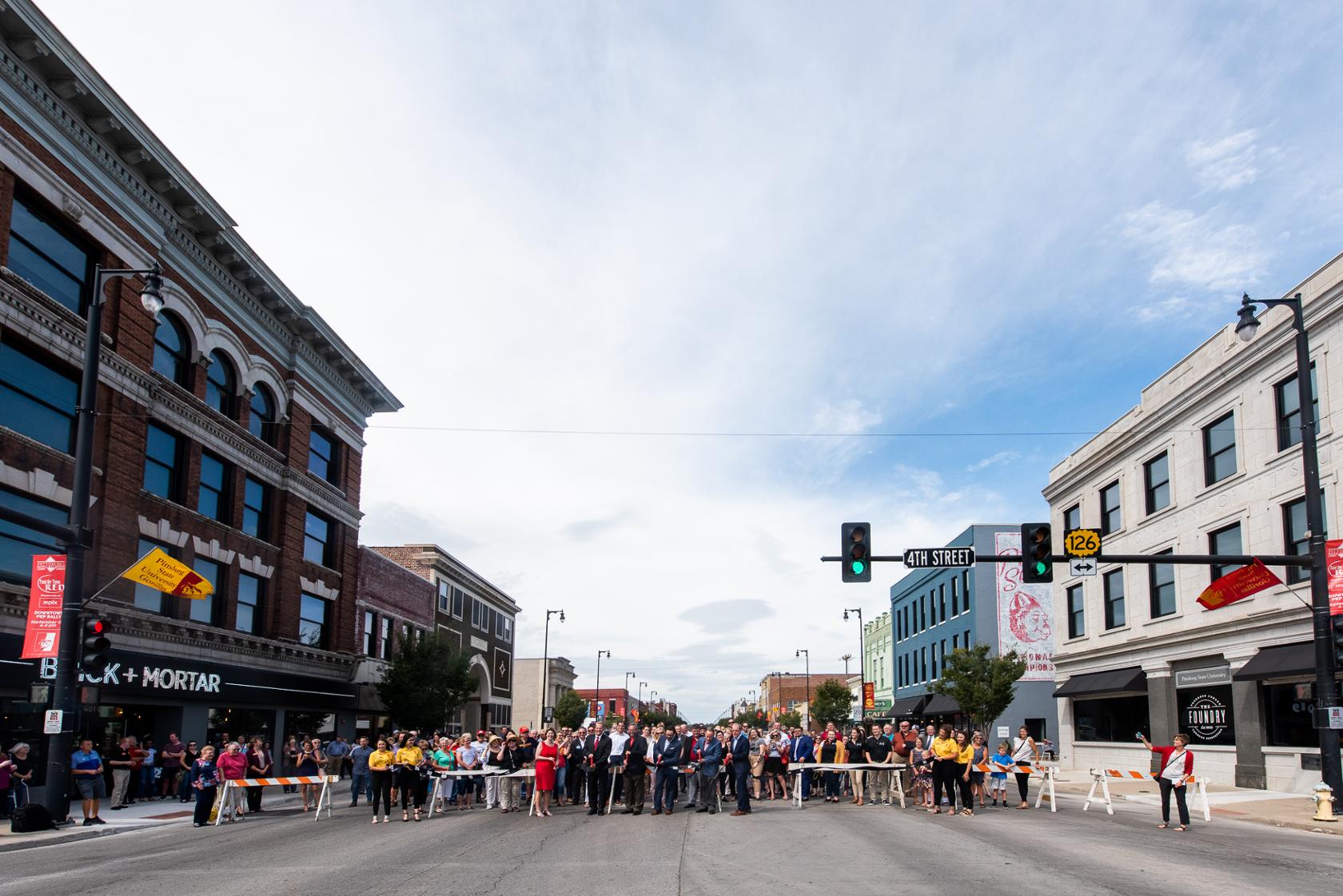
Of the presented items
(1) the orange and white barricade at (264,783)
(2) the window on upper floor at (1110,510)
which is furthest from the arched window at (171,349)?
(2) the window on upper floor at (1110,510)

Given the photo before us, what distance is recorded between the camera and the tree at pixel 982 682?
42.4m

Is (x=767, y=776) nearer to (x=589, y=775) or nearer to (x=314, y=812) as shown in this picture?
(x=589, y=775)

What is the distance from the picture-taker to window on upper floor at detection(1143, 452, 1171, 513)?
1307 inches

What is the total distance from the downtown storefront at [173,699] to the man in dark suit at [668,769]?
10.4m

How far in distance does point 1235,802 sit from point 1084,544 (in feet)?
26.1

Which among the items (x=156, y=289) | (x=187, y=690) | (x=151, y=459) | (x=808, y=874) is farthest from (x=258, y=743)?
(x=808, y=874)

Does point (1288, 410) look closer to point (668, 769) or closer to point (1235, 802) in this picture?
point (1235, 802)

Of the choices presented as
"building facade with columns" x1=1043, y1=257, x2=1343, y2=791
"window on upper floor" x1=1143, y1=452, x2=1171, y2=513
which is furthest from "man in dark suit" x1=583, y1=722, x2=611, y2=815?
"window on upper floor" x1=1143, y1=452, x2=1171, y2=513

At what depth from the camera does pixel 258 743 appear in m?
25.8

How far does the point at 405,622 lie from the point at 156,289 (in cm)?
3076

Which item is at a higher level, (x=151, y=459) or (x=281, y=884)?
(x=151, y=459)

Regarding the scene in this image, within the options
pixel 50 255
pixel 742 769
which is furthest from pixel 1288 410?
pixel 50 255

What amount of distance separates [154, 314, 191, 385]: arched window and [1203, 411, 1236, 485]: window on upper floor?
2830 cm

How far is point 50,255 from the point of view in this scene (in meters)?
23.6
